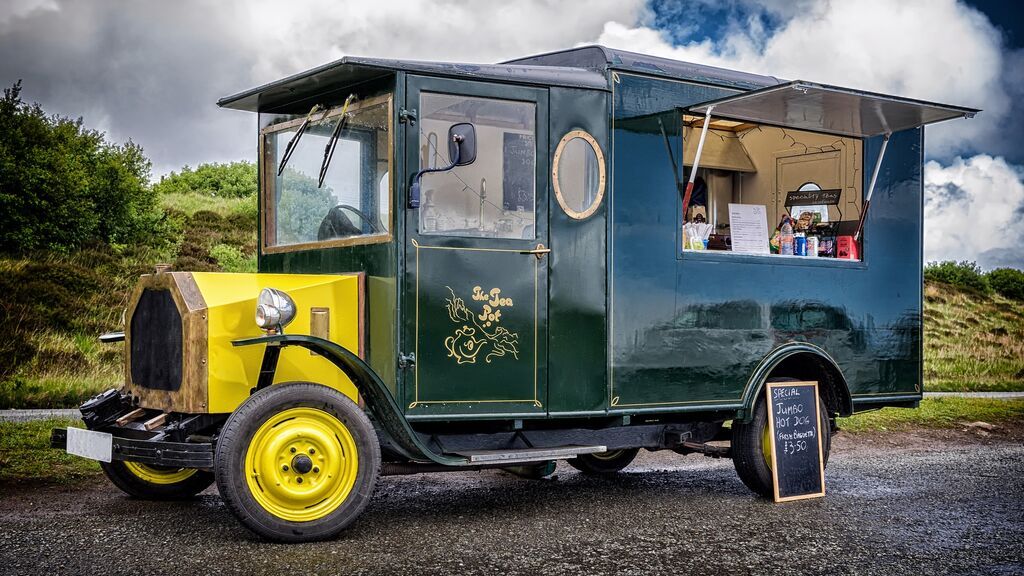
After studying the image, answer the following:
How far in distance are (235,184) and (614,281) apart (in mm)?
24282

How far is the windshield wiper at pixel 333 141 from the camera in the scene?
6051 mm

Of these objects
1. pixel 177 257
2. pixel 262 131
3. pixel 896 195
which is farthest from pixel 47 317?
pixel 896 195

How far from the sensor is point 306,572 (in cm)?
458

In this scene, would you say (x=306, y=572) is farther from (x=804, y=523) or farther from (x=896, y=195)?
(x=896, y=195)

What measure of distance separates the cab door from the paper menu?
6.35 ft

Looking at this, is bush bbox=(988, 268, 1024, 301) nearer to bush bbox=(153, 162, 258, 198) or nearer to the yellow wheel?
bush bbox=(153, 162, 258, 198)

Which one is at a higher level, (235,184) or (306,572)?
(235,184)

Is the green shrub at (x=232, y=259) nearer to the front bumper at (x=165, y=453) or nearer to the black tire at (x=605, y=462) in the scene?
the black tire at (x=605, y=462)

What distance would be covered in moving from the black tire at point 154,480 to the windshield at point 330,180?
1606 millimetres

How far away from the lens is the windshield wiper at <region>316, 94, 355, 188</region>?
19.9 ft

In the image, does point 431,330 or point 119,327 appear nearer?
point 431,330

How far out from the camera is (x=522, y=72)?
612 cm

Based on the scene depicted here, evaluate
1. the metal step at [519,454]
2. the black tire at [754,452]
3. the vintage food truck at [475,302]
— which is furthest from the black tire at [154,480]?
the black tire at [754,452]

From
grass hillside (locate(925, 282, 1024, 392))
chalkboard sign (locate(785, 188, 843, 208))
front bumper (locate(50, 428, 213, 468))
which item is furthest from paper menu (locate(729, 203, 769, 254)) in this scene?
grass hillside (locate(925, 282, 1024, 392))
